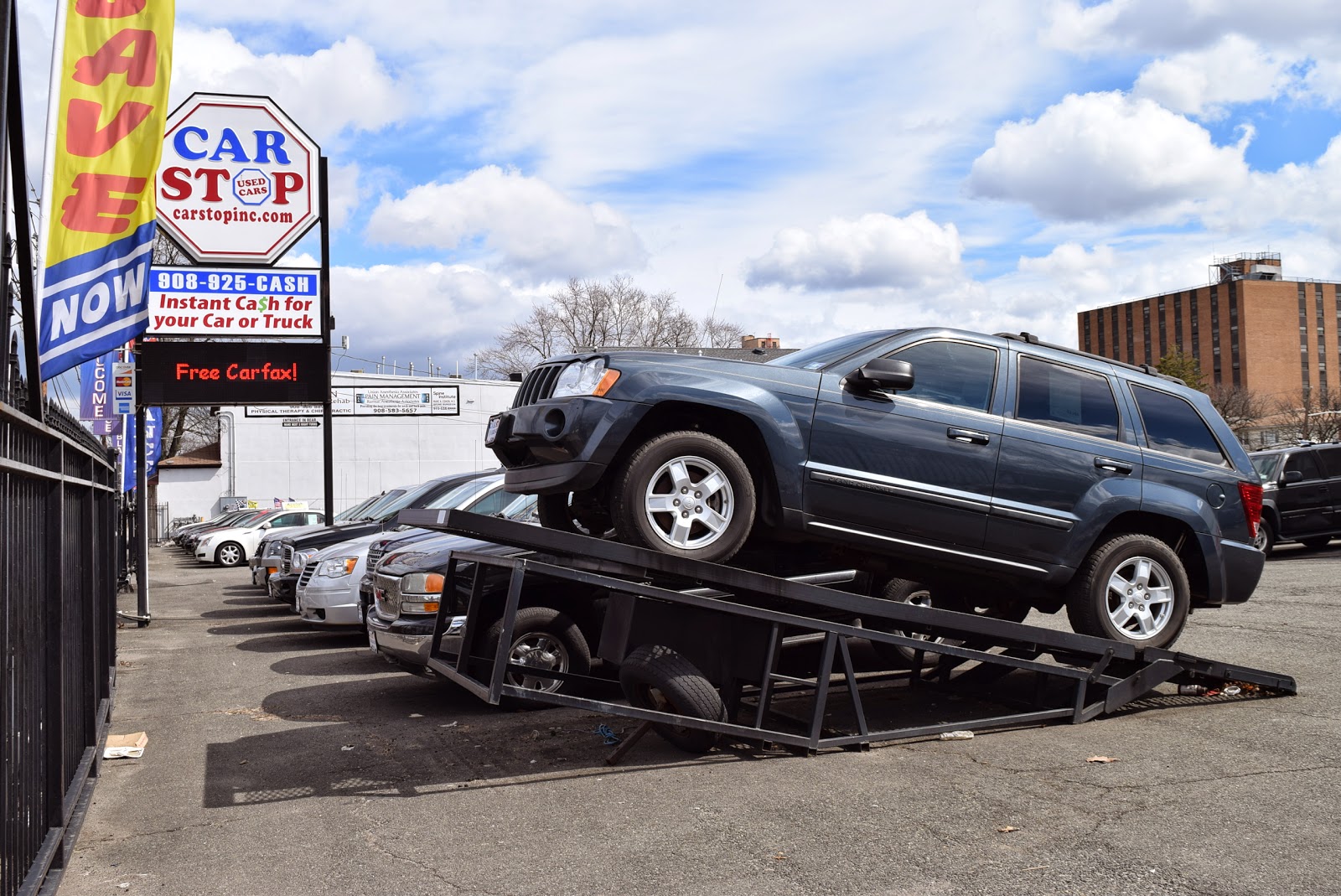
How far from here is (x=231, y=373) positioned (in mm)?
15539

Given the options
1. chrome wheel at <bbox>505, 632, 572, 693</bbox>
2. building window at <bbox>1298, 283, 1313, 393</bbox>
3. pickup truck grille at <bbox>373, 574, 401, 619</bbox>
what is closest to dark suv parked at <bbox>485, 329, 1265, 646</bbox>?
chrome wheel at <bbox>505, 632, 572, 693</bbox>

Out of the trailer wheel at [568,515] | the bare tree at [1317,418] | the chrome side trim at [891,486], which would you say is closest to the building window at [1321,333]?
the bare tree at [1317,418]

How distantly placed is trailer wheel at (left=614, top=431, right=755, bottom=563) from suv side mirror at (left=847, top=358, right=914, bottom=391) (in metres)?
0.86

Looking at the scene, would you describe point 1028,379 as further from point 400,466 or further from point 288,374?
point 400,466

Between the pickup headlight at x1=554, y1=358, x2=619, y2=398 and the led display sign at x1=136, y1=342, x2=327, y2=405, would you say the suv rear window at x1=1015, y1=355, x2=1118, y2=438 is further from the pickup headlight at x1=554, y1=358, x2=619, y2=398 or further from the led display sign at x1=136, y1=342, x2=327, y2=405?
the led display sign at x1=136, y1=342, x2=327, y2=405

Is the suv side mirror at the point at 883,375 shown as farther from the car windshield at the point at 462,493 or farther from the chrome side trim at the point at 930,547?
the car windshield at the point at 462,493

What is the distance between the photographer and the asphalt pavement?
14.9 ft

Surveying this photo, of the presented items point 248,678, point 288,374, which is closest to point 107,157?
point 248,678

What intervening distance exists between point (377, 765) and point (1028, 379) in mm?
4431

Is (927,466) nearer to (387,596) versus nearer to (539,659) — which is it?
(539,659)

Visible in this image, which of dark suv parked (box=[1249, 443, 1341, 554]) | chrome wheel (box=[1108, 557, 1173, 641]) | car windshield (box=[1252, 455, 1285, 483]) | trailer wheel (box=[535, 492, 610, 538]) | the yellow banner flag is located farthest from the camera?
car windshield (box=[1252, 455, 1285, 483])

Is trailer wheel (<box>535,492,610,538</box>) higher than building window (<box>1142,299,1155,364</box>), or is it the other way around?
building window (<box>1142,299,1155,364</box>)

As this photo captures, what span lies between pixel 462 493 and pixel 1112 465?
20.9 feet

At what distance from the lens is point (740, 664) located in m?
6.34
